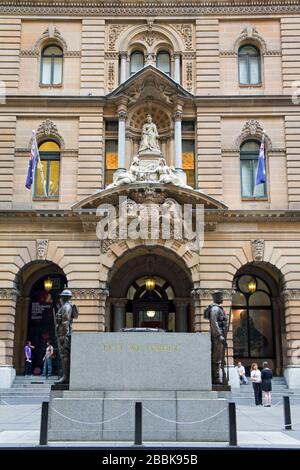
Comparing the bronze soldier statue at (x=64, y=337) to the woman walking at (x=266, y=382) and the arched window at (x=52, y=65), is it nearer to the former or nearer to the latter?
the woman walking at (x=266, y=382)

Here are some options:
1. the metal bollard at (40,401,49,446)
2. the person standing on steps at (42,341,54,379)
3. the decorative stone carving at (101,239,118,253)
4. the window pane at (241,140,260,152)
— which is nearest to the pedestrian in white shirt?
the decorative stone carving at (101,239,118,253)

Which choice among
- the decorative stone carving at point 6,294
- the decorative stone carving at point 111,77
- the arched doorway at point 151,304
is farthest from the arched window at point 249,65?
the decorative stone carving at point 6,294

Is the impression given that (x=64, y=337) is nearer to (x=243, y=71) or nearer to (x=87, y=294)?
(x=87, y=294)

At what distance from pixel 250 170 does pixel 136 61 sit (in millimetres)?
8747

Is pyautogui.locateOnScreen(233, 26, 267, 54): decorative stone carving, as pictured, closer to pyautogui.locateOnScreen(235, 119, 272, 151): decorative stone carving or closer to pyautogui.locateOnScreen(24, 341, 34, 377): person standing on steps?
pyautogui.locateOnScreen(235, 119, 272, 151): decorative stone carving

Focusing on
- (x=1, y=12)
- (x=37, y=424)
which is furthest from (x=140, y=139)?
(x=37, y=424)

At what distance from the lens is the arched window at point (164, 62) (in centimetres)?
2928

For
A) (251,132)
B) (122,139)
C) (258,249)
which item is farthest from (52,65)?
(258,249)

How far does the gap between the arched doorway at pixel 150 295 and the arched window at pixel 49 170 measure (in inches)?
215

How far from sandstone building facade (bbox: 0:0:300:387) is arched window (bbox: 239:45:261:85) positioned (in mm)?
68

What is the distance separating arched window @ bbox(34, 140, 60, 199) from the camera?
27.3 meters

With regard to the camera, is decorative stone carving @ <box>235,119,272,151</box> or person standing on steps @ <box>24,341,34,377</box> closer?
person standing on steps @ <box>24,341,34,377</box>

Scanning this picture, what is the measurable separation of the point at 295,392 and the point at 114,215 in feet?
38.0

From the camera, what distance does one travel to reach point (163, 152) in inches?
1113
